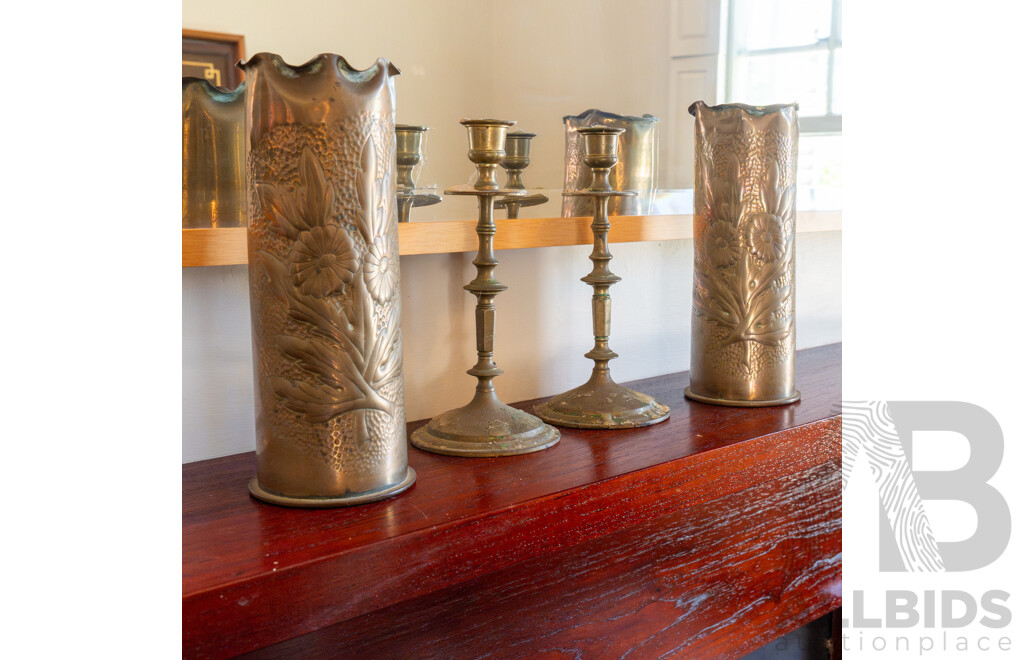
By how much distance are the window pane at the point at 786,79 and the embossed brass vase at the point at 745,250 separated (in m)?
0.28

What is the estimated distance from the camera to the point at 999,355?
1.21m

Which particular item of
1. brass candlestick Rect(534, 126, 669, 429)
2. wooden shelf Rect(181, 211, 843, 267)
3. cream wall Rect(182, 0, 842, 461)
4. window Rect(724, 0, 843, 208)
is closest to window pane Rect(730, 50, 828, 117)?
window Rect(724, 0, 843, 208)

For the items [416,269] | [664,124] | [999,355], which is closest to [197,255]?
[416,269]

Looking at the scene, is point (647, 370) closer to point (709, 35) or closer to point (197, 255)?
point (709, 35)

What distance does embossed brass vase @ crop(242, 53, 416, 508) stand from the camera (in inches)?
23.4

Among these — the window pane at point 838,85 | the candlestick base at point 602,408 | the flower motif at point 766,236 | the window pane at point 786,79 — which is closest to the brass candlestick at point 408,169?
the candlestick base at point 602,408

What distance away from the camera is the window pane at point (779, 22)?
1.18 metres

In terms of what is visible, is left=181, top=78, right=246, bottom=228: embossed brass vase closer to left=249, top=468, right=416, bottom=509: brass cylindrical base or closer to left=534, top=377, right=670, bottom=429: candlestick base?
left=249, top=468, right=416, bottom=509: brass cylindrical base

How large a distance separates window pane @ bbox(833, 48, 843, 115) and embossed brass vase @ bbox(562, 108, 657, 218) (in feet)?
1.31

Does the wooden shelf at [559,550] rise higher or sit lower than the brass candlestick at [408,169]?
lower

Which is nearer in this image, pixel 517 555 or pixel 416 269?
pixel 517 555

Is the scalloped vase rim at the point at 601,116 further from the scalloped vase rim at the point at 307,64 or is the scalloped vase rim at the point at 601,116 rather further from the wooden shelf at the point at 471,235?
the scalloped vase rim at the point at 307,64
